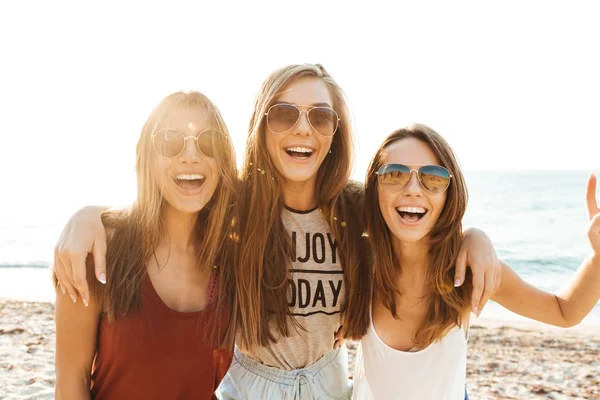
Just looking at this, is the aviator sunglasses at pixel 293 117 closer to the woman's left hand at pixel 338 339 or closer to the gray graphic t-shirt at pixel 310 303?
the gray graphic t-shirt at pixel 310 303

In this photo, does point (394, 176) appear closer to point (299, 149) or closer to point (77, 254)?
point (299, 149)

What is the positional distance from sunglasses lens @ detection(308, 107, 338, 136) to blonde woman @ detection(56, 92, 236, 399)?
702 mm

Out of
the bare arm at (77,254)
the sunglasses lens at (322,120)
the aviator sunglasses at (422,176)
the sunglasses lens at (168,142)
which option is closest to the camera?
the bare arm at (77,254)

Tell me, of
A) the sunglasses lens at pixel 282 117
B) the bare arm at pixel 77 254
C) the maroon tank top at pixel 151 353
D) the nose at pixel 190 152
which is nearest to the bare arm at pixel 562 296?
the sunglasses lens at pixel 282 117

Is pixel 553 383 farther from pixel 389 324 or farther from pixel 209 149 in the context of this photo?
pixel 209 149

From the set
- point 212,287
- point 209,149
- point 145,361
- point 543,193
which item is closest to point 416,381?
point 212,287

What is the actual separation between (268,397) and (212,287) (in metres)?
0.95

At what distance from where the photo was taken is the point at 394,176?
133 inches

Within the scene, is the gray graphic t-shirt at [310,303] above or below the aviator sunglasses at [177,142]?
below

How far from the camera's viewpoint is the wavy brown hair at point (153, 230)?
9.53ft

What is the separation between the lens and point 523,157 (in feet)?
342

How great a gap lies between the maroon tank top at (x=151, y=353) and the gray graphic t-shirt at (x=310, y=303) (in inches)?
28.4

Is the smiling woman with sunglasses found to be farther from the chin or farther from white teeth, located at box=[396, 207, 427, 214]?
the chin

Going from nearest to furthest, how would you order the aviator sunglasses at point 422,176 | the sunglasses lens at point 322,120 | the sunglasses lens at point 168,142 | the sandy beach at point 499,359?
the sunglasses lens at point 168,142 < the aviator sunglasses at point 422,176 < the sunglasses lens at point 322,120 < the sandy beach at point 499,359
